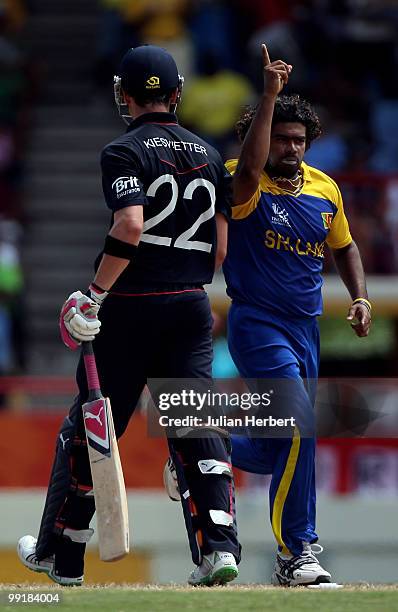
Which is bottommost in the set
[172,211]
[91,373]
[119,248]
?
[91,373]

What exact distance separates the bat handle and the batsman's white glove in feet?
0.28

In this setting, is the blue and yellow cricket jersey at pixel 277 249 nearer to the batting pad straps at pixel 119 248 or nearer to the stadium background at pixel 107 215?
the batting pad straps at pixel 119 248

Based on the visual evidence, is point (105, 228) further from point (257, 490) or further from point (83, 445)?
point (83, 445)

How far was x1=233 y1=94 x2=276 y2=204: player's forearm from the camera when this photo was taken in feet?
25.0

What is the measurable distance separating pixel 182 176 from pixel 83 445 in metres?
1.32

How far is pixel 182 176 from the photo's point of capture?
7.51 meters

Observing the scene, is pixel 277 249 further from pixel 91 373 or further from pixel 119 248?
pixel 91 373

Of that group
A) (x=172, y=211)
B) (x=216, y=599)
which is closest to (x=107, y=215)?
(x=172, y=211)

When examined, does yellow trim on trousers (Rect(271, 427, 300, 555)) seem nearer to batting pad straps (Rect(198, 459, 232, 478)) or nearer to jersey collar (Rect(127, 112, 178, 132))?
batting pad straps (Rect(198, 459, 232, 478))

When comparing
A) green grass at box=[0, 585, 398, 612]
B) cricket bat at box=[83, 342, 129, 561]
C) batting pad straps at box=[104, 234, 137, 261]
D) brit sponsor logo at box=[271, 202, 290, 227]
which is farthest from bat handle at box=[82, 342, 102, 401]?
brit sponsor logo at box=[271, 202, 290, 227]

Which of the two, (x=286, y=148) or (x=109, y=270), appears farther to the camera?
(x=286, y=148)

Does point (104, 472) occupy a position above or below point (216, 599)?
above

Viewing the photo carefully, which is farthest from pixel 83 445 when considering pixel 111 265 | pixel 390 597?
pixel 390 597

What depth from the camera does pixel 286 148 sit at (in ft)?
26.9
